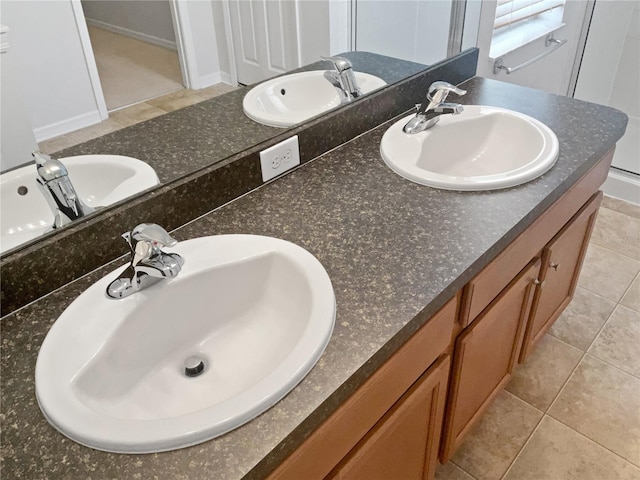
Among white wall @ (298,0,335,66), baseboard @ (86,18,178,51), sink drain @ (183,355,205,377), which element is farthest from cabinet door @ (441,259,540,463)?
baseboard @ (86,18,178,51)

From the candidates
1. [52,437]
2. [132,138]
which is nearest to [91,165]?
[132,138]

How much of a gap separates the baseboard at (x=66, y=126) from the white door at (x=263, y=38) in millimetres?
361

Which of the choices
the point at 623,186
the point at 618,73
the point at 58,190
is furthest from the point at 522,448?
the point at 618,73

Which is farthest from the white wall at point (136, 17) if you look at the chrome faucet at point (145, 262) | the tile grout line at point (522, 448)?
the tile grout line at point (522, 448)

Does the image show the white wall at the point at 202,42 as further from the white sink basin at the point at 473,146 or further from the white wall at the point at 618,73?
the white wall at the point at 618,73

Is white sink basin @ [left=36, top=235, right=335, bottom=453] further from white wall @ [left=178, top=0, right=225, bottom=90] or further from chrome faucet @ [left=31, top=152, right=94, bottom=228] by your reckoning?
white wall @ [left=178, top=0, right=225, bottom=90]

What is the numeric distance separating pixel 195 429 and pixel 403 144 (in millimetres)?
978

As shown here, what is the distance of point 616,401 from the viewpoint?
1806 mm

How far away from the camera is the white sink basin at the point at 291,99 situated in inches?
52.0

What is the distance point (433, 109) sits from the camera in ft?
5.06

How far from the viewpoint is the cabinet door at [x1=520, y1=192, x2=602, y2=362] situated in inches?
60.0

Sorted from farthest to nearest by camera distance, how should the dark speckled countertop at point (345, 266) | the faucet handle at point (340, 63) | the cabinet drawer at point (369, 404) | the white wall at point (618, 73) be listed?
the white wall at point (618, 73) < the faucet handle at point (340, 63) < the cabinet drawer at point (369, 404) < the dark speckled countertop at point (345, 266)

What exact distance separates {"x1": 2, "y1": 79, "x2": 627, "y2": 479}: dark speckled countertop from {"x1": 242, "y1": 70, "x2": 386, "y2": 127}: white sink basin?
124 mm

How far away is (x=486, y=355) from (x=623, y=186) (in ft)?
6.26
